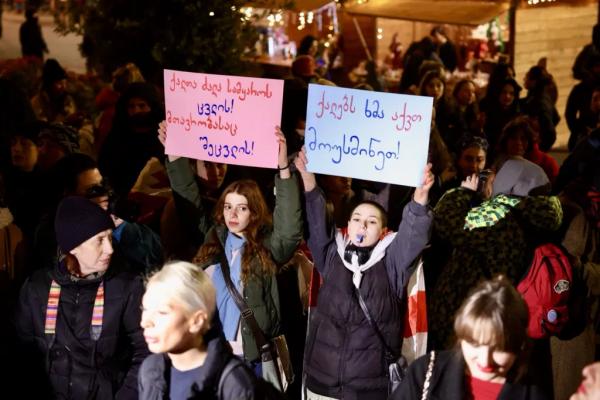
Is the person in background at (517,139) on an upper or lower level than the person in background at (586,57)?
lower

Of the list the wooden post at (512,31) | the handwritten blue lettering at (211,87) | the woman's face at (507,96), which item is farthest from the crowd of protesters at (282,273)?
the wooden post at (512,31)

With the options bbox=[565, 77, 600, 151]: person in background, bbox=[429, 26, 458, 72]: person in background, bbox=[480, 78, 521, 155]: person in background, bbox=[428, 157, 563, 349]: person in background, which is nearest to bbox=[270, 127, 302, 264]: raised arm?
bbox=[428, 157, 563, 349]: person in background

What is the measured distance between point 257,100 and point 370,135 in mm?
780

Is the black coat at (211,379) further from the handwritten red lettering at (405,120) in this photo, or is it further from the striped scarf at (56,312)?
the handwritten red lettering at (405,120)

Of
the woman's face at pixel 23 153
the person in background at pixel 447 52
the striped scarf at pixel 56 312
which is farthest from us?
the person in background at pixel 447 52

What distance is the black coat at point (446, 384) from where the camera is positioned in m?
3.56

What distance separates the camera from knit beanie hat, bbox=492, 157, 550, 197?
5371 mm

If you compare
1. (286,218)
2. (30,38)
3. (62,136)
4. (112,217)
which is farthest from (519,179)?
(30,38)

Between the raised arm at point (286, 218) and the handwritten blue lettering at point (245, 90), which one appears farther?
the handwritten blue lettering at point (245, 90)

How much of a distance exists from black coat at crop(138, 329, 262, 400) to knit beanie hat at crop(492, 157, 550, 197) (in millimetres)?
2485

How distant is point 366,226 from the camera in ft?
16.1

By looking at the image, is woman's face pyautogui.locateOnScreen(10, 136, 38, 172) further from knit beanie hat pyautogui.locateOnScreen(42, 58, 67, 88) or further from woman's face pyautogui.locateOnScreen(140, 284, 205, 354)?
knit beanie hat pyautogui.locateOnScreen(42, 58, 67, 88)

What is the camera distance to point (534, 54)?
14.3 m

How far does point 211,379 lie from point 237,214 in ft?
6.09
